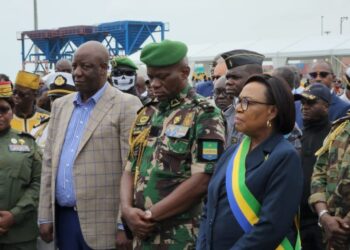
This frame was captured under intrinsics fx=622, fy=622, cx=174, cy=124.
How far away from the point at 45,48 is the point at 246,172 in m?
31.7

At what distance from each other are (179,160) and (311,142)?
186 centimetres

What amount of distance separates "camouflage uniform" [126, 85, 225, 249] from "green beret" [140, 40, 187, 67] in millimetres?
229

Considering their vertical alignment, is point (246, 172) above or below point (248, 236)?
above

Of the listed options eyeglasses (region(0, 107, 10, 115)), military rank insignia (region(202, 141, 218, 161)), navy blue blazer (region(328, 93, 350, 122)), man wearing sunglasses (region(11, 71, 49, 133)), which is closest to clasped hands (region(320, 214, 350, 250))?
military rank insignia (region(202, 141, 218, 161))

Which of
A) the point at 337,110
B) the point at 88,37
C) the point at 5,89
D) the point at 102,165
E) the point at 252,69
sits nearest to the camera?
the point at 102,165

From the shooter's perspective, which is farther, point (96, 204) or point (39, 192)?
point (39, 192)

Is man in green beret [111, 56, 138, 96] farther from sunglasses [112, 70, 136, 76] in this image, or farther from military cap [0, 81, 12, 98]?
military cap [0, 81, 12, 98]

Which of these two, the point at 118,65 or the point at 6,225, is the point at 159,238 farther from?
the point at 118,65

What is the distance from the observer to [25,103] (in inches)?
237

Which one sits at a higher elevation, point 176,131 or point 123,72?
point 123,72

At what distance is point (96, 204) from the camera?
4355mm

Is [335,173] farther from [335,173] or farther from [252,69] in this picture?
[252,69]

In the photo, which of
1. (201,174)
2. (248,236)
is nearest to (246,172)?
(248,236)

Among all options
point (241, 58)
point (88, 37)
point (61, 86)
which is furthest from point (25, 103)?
point (88, 37)
